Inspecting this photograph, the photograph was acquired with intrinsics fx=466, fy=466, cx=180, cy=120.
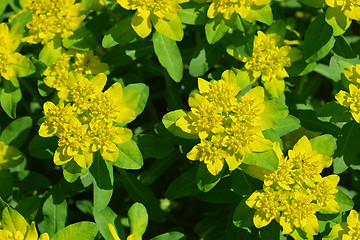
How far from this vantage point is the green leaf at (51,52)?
2.44 m

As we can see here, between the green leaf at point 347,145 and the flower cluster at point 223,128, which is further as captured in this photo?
the green leaf at point 347,145

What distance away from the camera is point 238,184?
2.25 meters

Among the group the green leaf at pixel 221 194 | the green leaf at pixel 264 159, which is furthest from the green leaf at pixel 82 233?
the green leaf at pixel 264 159

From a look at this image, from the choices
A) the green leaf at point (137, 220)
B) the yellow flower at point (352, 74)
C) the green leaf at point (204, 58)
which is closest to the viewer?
the green leaf at point (137, 220)

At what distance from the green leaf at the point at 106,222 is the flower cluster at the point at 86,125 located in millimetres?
301

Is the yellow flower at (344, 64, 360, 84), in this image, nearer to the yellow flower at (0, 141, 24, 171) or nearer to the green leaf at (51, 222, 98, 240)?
the green leaf at (51, 222, 98, 240)

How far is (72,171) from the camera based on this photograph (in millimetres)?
2141

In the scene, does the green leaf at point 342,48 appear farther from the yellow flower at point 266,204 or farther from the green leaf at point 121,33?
the green leaf at point 121,33

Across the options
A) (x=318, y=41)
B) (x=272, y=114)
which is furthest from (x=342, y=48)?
(x=272, y=114)

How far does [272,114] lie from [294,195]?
379mm

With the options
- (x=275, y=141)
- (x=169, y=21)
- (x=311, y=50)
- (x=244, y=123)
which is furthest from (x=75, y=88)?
(x=311, y=50)

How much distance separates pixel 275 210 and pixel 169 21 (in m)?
1.05

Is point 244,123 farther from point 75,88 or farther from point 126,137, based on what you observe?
point 75,88

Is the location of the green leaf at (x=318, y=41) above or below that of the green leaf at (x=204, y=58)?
above
